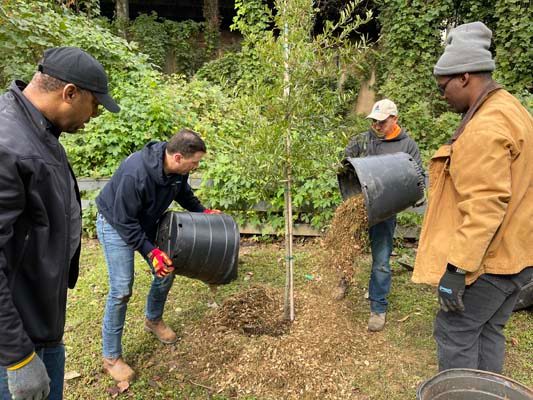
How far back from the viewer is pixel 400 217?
547cm

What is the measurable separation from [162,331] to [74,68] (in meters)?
2.49

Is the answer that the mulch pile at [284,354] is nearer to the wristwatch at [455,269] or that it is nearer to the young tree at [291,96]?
the young tree at [291,96]

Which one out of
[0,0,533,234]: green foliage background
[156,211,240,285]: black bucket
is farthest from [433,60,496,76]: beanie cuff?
[156,211,240,285]: black bucket

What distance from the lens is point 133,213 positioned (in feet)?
9.55

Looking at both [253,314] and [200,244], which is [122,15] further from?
[200,244]

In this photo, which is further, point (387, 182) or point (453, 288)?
point (387, 182)

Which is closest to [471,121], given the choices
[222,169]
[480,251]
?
[480,251]

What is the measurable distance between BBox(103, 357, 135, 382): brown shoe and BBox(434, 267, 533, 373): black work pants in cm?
217

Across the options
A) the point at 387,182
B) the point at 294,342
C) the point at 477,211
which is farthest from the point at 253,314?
the point at 477,211

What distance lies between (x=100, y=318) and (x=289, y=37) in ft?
10.0

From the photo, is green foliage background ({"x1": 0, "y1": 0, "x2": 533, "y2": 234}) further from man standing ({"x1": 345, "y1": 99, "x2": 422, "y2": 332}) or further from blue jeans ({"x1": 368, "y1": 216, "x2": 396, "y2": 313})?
blue jeans ({"x1": 368, "y1": 216, "x2": 396, "y2": 313})

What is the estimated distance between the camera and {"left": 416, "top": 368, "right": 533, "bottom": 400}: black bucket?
1.92m

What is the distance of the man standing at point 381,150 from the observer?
11.8ft

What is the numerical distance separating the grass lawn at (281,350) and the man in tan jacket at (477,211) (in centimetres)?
106
